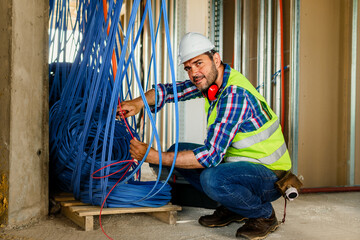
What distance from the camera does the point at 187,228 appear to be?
2.38 m

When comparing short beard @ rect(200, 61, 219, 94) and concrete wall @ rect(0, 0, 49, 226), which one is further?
short beard @ rect(200, 61, 219, 94)

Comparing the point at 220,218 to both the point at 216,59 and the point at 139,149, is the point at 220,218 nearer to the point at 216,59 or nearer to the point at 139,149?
the point at 139,149

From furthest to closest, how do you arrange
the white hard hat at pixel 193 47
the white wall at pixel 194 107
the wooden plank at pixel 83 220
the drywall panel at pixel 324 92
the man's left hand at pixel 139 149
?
the white wall at pixel 194 107 < the drywall panel at pixel 324 92 < the white hard hat at pixel 193 47 < the wooden plank at pixel 83 220 < the man's left hand at pixel 139 149

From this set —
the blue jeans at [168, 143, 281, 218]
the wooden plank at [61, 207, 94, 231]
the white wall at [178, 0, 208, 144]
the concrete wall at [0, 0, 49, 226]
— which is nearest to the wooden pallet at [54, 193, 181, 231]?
the wooden plank at [61, 207, 94, 231]

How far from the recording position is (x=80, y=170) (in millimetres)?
2430

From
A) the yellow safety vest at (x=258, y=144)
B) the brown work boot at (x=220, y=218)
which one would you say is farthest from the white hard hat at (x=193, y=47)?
the brown work boot at (x=220, y=218)

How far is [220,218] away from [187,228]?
0.23 metres

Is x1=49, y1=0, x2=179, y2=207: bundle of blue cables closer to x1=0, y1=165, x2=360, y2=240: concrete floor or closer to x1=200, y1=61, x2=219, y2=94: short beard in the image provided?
x1=0, y1=165, x2=360, y2=240: concrete floor

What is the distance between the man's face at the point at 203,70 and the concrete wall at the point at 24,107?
89cm

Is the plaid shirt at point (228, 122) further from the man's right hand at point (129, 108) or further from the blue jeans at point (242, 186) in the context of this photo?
the man's right hand at point (129, 108)

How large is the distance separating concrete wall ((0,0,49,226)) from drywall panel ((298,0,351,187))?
2.18 metres

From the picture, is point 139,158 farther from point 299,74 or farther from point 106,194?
point 299,74

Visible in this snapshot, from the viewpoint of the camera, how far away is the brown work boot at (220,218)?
246 cm

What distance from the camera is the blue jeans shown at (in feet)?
7.27
